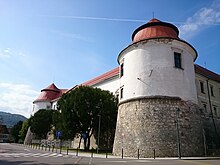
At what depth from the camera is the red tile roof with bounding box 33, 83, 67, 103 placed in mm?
65438

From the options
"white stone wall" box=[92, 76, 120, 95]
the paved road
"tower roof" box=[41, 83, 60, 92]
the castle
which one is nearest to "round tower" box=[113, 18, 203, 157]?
the castle

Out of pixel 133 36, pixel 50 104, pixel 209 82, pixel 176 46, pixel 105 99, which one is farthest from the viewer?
pixel 50 104

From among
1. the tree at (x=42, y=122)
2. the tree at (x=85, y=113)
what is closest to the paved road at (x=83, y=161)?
the tree at (x=85, y=113)

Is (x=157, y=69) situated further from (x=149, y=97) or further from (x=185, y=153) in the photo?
(x=185, y=153)

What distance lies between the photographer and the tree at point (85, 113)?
31.0 meters

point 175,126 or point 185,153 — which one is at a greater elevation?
point 175,126

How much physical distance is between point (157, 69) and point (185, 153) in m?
8.65

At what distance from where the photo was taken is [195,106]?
80.4 feet

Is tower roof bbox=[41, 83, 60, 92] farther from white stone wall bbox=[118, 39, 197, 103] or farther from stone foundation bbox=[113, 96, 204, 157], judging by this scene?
stone foundation bbox=[113, 96, 204, 157]

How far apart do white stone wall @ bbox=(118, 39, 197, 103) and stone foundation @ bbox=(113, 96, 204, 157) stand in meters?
0.90

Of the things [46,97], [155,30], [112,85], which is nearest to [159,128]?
[155,30]

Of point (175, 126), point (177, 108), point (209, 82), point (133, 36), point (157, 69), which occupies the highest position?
point (133, 36)

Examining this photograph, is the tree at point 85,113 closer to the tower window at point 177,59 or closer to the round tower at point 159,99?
the round tower at point 159,99

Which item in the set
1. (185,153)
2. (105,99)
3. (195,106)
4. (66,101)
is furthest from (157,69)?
(66,101)
